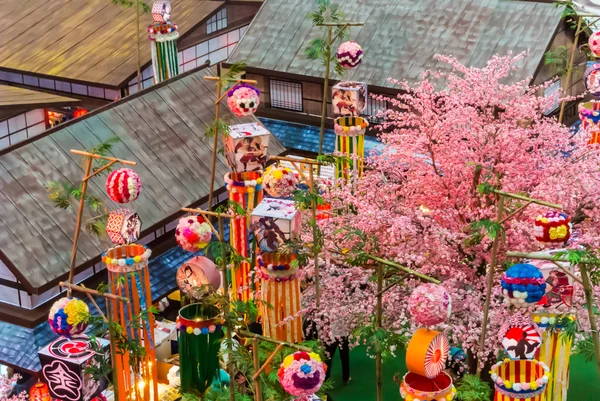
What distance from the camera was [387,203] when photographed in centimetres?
2020

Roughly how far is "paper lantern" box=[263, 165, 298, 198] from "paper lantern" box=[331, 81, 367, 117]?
5.77 metres

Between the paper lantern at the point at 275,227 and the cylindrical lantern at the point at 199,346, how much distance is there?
1.69 metres

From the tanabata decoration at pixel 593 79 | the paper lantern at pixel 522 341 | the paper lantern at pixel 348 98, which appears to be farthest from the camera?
the paper lantern at pixel 348 98

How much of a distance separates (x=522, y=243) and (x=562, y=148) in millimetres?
3131

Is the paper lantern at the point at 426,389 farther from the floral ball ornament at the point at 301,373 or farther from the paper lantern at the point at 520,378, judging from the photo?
the floral ball ornament at the point at 301,373

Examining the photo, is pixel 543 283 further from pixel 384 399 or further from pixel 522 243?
pixel 384 399

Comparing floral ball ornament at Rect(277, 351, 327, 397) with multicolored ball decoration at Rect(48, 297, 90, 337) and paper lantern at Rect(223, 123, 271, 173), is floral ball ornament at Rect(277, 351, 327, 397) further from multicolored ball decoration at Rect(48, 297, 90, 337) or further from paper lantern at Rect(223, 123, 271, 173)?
paper lantern at Rect(223, 123, 271, 173)

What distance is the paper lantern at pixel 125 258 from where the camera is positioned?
1784 centimetres

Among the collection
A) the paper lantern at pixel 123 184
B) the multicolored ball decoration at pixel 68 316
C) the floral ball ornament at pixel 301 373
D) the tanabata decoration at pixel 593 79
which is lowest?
the multicolored ball decoration at pixel 68 316

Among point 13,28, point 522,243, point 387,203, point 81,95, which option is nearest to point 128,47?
point 81,95

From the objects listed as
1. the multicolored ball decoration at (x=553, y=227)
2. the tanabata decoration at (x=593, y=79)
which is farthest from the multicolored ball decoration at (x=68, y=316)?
the tanabata decoration at (x=593, y=79)

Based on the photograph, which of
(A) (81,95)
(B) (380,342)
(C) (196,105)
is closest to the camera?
(B) (380,342)

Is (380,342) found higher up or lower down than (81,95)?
higher up

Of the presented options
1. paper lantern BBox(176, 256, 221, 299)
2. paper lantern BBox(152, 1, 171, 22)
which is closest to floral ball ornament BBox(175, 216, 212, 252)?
paper lantern BBox(176, 256, 221, 299)
